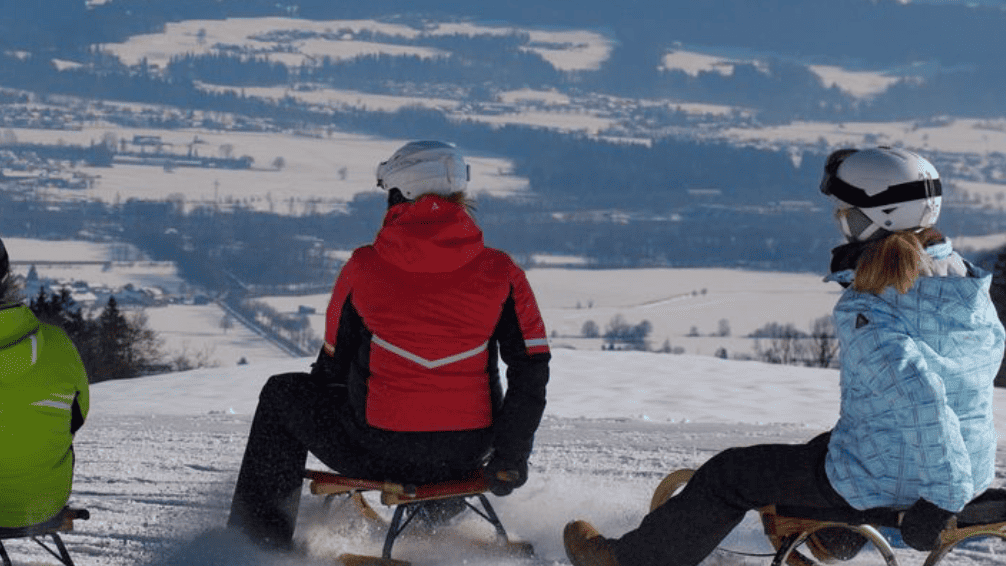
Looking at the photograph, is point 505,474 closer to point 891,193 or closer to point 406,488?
point 406,488

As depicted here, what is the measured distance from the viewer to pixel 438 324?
4.61 m

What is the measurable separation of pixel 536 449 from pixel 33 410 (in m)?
3.98

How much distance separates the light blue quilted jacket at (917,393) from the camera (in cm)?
378

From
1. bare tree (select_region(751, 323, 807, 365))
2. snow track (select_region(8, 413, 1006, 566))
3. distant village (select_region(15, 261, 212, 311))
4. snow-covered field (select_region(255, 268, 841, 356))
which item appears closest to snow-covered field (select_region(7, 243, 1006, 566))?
snow track (select_region(8, 413, 1006, 566))

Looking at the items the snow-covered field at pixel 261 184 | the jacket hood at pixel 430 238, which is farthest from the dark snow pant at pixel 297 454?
the snow-covered field at pixel 261 184

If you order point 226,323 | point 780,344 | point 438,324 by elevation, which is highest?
point 438,324

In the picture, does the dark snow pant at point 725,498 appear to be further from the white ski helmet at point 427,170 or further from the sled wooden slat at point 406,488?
the white ski helmet at point 427,170

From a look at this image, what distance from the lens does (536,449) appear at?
25.5 feet

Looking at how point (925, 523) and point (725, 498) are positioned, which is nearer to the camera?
point (925, 523)

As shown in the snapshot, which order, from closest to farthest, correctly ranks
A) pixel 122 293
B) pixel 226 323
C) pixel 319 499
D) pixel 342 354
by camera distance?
1. pixel 342 354
2. pixel 319 499
3. pixel 226 323
4. pixel 122 293

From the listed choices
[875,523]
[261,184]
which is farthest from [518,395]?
[261,184]

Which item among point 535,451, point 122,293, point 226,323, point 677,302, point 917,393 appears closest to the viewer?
point 917,393

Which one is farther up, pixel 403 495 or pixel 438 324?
pixel 438 324

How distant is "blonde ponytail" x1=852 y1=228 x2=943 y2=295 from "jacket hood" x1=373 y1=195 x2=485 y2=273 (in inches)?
48.1
